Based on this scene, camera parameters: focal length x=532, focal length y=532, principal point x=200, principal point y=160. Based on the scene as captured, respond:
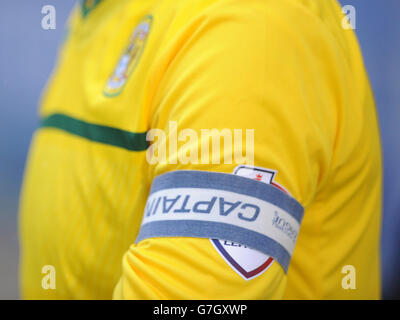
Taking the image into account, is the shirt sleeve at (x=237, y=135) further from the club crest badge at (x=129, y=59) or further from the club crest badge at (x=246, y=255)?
the club crest badge at (x=129, y=59)

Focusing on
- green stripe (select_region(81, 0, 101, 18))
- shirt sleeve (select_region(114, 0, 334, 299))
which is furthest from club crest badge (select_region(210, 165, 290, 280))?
green stripe (select_region(81, 0, 101, 18))

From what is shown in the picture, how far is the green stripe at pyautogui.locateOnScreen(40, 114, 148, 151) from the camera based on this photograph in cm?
54

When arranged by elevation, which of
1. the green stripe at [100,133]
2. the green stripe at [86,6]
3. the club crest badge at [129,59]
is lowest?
the green stripe at [100,133]

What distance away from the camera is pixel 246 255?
0.43 metres

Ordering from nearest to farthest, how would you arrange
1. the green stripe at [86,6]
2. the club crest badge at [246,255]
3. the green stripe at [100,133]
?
the club crest badge at [246,255], the green stripe at [100,133], the green stripe at [86,6]

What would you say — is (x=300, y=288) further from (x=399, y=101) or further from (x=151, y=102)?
(x=399, y=101)

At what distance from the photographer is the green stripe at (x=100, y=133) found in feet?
1.78

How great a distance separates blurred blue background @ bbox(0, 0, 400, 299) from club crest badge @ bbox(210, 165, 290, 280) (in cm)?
48

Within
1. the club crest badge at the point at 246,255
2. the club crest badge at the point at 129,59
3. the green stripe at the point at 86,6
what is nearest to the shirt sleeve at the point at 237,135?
the club crest badge at the point at 246,255

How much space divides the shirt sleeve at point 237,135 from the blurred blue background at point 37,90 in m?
0.40

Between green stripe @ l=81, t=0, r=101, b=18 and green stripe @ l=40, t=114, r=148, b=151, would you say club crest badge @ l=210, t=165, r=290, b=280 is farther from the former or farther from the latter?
green stripe @ l=81, t=0, r=101, b=18

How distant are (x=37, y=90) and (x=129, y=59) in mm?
551
